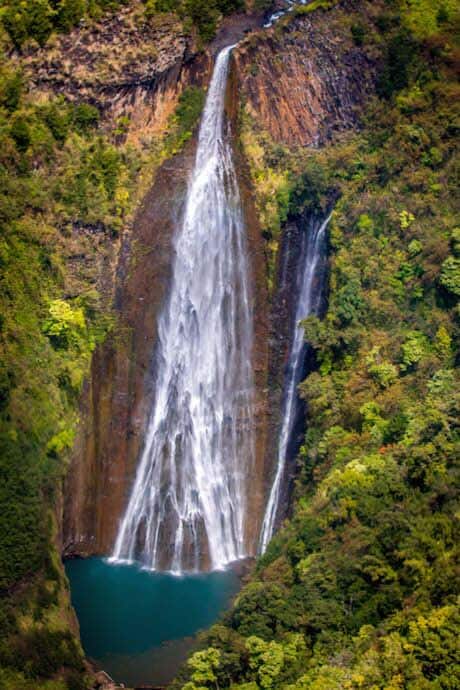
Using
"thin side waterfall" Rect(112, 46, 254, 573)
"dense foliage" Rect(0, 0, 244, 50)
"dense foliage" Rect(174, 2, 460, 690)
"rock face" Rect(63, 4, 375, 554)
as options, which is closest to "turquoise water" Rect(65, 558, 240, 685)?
"thin side waterfall" Rect(112, 46, 254, 573)

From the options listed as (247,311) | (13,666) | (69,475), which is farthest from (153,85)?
(13,666)

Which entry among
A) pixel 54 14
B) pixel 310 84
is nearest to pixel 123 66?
pixel 54 14

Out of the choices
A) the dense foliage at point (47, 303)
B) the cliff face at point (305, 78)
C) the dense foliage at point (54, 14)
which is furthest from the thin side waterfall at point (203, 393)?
the dense foliage at point (54, 14)

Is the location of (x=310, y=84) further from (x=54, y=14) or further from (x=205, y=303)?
(x=54, y=14)

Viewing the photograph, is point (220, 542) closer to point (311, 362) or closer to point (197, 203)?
point (311, 362)

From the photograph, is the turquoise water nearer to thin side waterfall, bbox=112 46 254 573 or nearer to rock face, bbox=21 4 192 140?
thin side waterfall, bbox=112 46 254 573

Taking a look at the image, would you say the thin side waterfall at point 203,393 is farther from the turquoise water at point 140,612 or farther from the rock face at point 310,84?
the rock face at point 310,84
